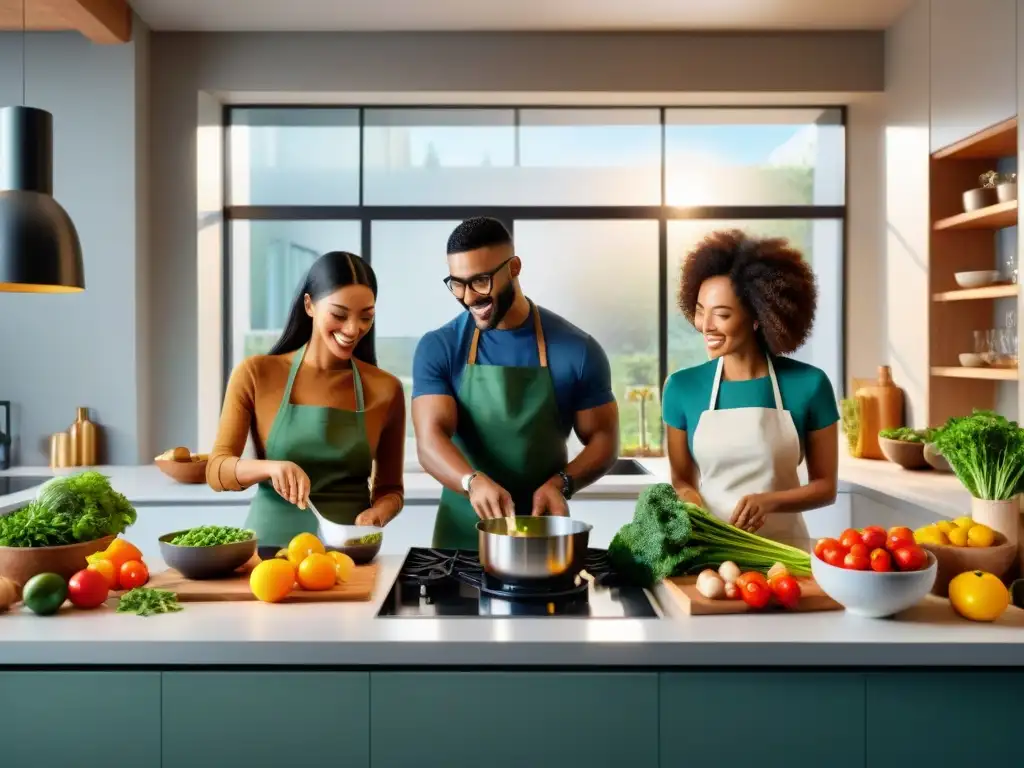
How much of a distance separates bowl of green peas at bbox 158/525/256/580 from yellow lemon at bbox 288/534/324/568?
126 millimetres

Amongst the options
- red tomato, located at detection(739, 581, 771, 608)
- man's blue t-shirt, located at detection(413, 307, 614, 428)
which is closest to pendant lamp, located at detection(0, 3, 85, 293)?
man's blue t-shirt, located at detection(413, 307, 614, 428)

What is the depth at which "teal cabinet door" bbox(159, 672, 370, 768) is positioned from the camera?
1.55 metres

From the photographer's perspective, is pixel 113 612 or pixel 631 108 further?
pixel 631 108

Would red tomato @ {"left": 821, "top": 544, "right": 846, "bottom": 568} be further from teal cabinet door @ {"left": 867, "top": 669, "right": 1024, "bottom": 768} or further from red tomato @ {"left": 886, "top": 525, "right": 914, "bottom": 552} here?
teal cabinet door @ {"left": 867, "top": 669, "right": 1024, "bottom": 768}

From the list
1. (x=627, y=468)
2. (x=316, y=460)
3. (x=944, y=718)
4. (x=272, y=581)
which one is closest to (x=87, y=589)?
(x=272, y=581)

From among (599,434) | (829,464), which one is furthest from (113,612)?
(829,464)

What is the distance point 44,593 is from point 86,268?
2.97 metres

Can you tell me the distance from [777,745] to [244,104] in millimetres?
4218

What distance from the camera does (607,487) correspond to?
3777mm

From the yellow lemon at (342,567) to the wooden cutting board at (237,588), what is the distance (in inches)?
0.6

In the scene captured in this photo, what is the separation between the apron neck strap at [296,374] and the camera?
2314 millimetres

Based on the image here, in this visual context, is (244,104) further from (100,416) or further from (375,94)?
(100,416)

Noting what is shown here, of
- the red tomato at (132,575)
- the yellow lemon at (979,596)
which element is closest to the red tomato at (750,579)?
the yellow lemon at (979,596)

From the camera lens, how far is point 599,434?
7.97 feet
